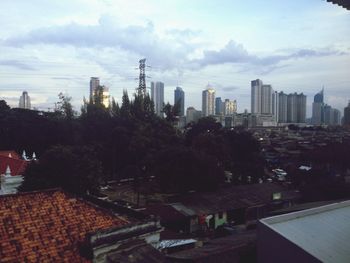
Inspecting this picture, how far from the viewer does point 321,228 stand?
33.4 feet

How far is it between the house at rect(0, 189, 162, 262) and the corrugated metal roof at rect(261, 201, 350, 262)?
→ 3.33 m

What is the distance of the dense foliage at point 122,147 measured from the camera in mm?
19141

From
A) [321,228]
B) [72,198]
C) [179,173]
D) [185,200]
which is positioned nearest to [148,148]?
[179,173]

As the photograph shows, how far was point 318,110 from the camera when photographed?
134000mm

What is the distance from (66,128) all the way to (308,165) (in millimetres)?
25471

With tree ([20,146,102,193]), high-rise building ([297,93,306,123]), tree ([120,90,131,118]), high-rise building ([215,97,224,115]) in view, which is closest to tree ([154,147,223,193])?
tree ([20,146,102,193])

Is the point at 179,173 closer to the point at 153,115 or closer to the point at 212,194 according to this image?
the point at 212,194

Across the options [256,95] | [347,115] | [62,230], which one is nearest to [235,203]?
Result: [62,230]

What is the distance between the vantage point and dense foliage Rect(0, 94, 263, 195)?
62.8 ft

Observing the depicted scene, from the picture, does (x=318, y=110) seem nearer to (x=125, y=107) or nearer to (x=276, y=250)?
(x=125, y=107)

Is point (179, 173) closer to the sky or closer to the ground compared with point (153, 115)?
closer to the ground

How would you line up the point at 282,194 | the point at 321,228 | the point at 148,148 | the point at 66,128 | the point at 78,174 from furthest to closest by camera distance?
1. the point at 66,128
2. the point at 148,148
3. the point at 282,194
4. the point at 78,174
5. the point at 321,228

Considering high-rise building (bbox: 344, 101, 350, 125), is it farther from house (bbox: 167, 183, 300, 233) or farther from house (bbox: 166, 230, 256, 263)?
house (bbox: 166, 230, 256, 263)

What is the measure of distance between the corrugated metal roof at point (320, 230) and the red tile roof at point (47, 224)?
14.2 ft
